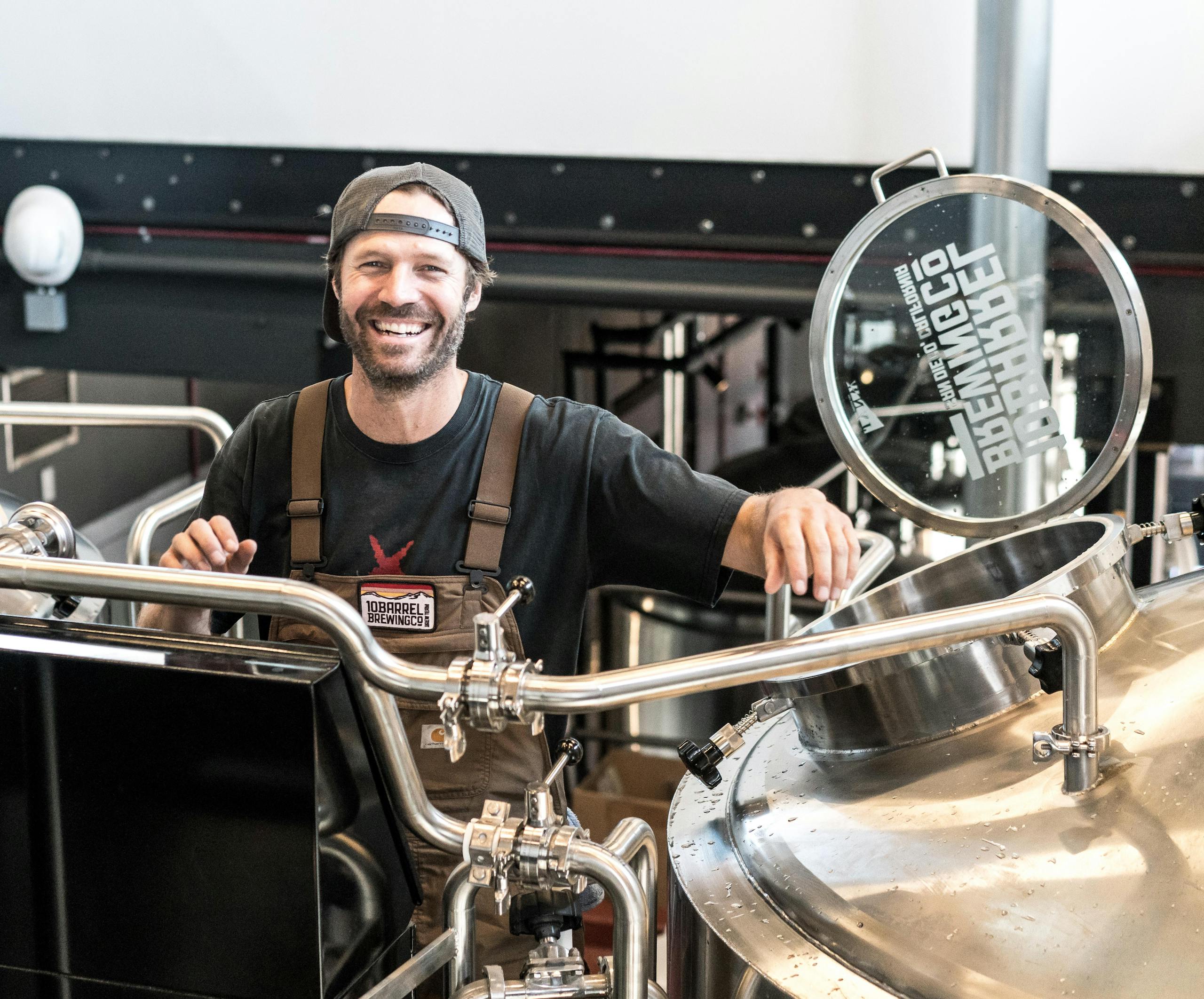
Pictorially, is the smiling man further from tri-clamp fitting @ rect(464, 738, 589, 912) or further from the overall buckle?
tri-clamp fitting @ rect(464, 738, 589, 912)

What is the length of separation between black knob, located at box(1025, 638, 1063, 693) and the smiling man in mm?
384

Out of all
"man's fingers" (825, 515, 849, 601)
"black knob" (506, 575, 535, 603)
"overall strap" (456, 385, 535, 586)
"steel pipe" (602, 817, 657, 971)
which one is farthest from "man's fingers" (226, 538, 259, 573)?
"man's fingers" (825, 515, 849, 601)

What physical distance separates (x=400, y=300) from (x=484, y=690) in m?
0.71

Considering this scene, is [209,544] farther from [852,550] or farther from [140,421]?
[140,421]

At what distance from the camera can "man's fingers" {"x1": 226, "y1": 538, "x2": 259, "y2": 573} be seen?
1.31 m

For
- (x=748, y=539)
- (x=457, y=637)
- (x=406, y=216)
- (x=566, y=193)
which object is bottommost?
(x=457, y=637)

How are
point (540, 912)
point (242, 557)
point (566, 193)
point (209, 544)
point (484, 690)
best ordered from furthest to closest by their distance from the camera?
point (566, 193) → point (242, 557) → point (209, 544) → point (540, 912) → point (484, 690)

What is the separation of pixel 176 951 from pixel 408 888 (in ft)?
0.68

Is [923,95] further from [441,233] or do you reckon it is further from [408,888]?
[408,888]

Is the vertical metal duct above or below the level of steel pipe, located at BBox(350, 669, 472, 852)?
above

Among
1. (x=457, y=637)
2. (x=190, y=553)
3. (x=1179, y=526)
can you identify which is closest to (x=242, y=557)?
(x=190, y=553)

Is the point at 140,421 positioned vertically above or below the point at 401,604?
above

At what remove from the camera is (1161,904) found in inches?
39.7

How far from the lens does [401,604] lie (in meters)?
1.48
